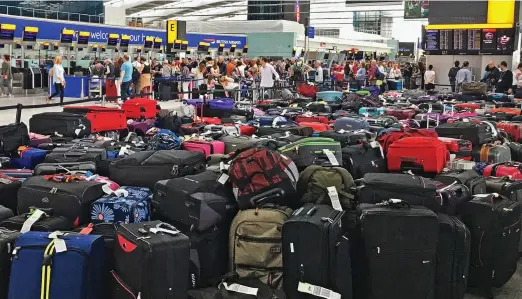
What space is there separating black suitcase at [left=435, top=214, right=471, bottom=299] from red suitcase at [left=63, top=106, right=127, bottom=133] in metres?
4.94

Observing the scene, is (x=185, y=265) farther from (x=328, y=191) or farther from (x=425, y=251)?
(x=425, y=251)

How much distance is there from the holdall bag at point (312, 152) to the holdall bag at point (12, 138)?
278 centimetres

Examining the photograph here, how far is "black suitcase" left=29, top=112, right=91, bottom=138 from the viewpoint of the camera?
278 inches

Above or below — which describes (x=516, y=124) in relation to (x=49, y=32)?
below

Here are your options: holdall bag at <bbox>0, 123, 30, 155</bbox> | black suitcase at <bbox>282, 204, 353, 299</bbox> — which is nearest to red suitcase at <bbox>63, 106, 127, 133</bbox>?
holdall bag at <bbox>0, 123, 30, 155</bbox>

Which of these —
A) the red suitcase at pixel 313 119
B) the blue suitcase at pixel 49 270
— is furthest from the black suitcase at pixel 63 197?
the red suitcase at pixel 313 119

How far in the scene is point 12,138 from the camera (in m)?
6.00

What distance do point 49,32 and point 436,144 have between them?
18.8 metres

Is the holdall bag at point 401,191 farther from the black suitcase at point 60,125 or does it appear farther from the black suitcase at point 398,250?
the black suitcase at point 60,125

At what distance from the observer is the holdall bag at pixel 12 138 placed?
591 centimetres

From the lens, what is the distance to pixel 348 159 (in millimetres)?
5309

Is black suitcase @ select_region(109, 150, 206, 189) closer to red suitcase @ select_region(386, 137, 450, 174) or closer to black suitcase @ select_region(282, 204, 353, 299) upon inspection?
black suitcase @ select_region(282, 204, 353, 299)

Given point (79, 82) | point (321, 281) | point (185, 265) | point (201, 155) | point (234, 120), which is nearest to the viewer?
point (185, 265)

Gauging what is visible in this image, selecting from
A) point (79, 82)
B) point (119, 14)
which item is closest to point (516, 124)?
point (79, 82)
